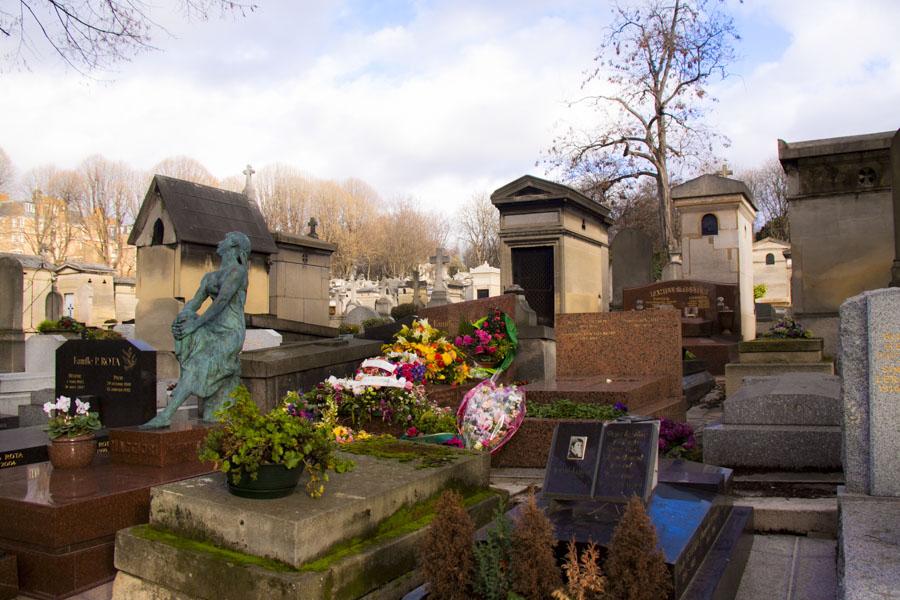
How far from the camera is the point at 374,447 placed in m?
4.62

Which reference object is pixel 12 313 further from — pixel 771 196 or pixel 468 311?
pixel 771 196

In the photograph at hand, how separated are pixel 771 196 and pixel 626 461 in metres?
57.7

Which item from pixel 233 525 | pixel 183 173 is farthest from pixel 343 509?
pixel 183 173

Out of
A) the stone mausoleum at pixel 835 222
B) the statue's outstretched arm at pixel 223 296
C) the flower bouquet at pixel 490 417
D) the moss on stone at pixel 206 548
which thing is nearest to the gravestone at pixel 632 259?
the stone mausoleum at pixel 835 222

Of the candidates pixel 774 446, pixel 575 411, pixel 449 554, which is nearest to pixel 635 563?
pixel 449 554

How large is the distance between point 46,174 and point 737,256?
48.5m

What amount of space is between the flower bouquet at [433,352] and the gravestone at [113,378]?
311 cm

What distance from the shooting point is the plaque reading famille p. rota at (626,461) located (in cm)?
338

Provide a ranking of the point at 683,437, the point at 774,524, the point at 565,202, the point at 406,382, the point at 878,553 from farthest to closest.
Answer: the point at 565,202
the point at 406,382
the point at 683,437
the point at 774,524
the point at 878,553

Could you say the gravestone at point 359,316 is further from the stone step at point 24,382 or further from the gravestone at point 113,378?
the gravestone at point 113,378

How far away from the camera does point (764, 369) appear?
916cm

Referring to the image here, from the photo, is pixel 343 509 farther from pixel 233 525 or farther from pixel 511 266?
pixel 511 266

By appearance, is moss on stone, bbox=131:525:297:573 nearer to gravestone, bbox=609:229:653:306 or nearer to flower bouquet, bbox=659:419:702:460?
flower bouquet, bbox=659:419:702:460

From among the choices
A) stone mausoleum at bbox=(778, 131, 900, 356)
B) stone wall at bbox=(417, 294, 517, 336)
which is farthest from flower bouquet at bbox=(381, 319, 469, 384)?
stone mausoleum at bbox=(778, 131, 900, 356)
